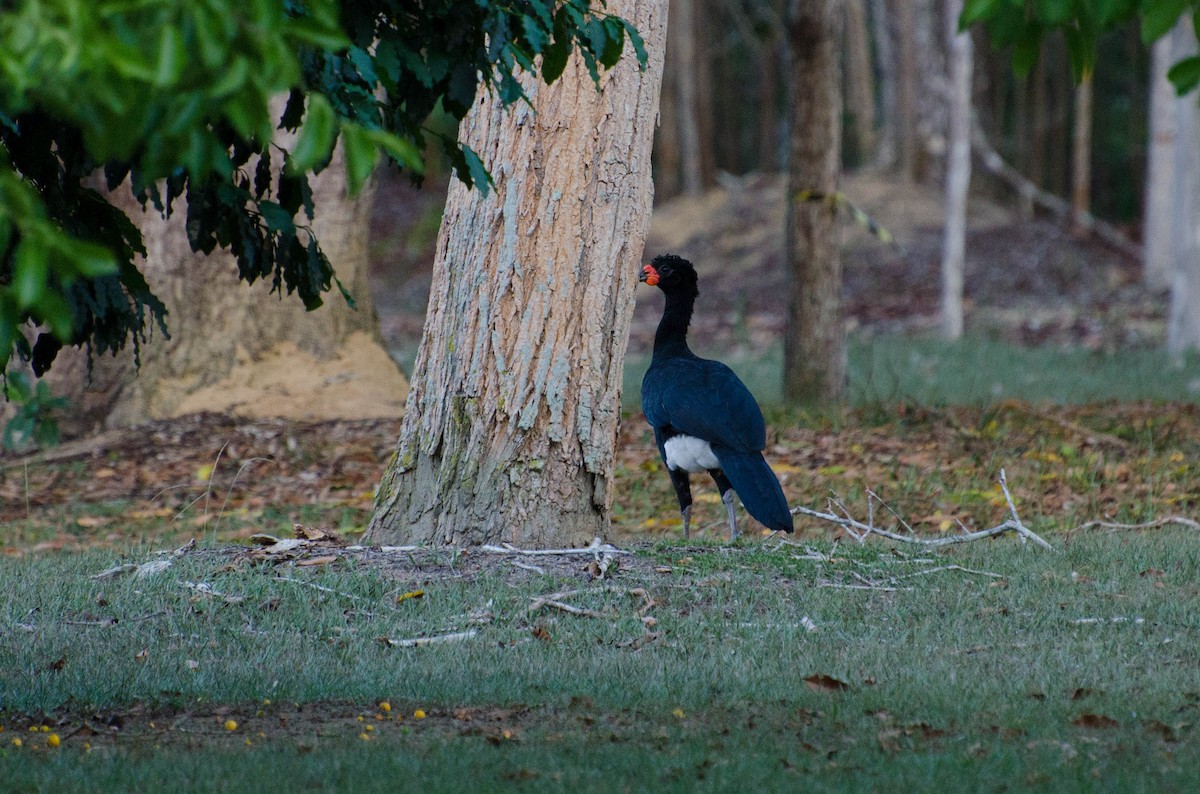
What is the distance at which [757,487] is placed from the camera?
7.40 metres

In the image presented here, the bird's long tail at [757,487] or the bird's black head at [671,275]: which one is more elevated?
the bird's black head at [671,275]

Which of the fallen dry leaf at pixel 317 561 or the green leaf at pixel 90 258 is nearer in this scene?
the green leaf at pixel 90 258

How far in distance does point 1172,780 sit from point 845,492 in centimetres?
586

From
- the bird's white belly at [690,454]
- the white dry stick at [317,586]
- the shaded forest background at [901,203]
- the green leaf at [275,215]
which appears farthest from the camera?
the shaded forest background at [901,203]

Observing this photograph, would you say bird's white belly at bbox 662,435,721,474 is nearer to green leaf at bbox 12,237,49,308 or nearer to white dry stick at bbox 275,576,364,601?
white dry stick at bbox 275,576,364,601

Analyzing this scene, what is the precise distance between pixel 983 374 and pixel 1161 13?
49.0 ft

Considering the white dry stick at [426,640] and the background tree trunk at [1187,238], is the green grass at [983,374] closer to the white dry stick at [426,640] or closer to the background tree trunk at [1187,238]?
the background tree trunk at [1187,238]

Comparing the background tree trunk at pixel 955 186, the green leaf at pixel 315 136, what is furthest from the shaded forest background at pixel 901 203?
the green leaf at pixel 315 136

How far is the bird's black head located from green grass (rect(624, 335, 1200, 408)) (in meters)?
4.40

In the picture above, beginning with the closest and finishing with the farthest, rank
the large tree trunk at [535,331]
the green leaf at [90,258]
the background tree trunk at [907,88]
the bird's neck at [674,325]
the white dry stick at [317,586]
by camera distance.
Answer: the green leaf at [90,258] < the white dry stick at [317,586] < the large tree trunk at [535,331] < the bird's neck at [674,325] < the background tree trunk at [907,88]

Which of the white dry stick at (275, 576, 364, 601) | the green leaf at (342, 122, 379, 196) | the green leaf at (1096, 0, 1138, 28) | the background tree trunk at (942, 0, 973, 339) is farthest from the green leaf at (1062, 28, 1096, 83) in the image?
the background tree trunk at (942, 0, 973, 339)

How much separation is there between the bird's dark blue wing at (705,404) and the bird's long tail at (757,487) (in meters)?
0.07

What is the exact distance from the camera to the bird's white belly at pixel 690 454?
Answer: 7.92 meters

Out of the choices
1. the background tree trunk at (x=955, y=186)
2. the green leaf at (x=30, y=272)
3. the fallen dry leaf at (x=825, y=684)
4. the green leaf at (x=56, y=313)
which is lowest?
the fallen dry leaf at (x=825, y=684)
